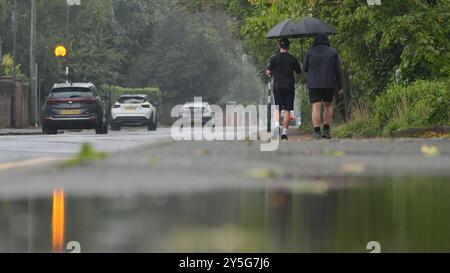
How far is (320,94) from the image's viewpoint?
60.6ft

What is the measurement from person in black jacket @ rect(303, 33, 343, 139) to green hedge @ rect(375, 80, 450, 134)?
3.65 feet

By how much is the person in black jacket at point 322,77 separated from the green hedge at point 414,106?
111cm

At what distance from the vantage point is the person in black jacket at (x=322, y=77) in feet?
59.9

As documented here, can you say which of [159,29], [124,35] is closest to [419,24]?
[124,35]

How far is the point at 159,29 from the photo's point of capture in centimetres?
8131

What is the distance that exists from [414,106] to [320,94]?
1756 millimetres

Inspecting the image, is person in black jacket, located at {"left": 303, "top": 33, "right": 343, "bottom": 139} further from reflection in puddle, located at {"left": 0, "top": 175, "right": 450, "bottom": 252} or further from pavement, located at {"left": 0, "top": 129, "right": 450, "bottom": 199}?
reflection in puddle, located at {"left": 0, "top": 175, "right": 450, "bottom": 252}

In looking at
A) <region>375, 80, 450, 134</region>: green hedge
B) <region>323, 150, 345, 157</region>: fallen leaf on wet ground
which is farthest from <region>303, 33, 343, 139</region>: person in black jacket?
<region>323, 150, 345, 157</region>: fallen leaf on wet ground

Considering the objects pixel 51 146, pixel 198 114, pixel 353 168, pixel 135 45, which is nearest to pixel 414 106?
pixel 51 146

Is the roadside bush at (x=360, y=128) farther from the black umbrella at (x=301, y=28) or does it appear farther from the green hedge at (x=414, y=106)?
the black umbrella at (x=301, y=28)

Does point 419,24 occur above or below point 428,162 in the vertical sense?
above

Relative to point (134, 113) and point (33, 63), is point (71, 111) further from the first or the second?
point (134, 113)

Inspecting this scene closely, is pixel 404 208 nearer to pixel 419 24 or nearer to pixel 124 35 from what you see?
pixel 419 24
